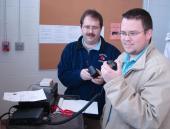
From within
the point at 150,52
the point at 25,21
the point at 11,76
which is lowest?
the point at 11,76

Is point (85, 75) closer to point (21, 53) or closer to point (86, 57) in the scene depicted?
point (86, 57)

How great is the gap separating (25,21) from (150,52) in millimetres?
2132

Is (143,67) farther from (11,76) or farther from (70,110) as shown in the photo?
(11,76)

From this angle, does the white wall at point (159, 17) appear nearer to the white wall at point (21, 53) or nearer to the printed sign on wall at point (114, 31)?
the printed sign on wall at point (114, 31)

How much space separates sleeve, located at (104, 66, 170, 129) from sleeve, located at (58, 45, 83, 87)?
34.5 inches

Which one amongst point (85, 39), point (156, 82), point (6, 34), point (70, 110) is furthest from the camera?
point (6, 34)

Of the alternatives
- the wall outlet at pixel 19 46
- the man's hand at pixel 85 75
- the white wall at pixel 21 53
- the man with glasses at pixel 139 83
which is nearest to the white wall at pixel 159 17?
the white wall at pixel 21 53

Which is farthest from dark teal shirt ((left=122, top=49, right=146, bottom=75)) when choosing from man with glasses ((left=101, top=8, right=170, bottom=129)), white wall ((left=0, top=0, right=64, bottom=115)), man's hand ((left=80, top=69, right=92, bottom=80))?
white wall ((left=0, top=0, right=64, bottom=115))

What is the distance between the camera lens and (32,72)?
10.9ft

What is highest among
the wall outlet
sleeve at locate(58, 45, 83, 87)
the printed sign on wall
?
the printed sign on wall

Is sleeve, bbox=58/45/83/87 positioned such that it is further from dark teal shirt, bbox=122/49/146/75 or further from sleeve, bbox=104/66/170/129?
sleeve, bbox=104/66/170/129

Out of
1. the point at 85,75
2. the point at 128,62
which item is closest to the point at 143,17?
the point at 128,62

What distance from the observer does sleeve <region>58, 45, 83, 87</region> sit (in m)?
2.15

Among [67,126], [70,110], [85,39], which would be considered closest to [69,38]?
[85,39]
